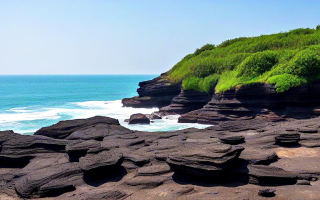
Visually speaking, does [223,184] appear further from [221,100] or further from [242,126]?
[221,100]

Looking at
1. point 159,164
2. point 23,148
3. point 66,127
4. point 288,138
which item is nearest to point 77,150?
point 23,148

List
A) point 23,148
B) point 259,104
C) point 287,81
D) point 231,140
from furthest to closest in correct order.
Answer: point 259,104 → point 287,81 → point 23,148 → point 231,140

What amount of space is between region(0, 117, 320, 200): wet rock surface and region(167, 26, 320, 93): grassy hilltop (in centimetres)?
1530

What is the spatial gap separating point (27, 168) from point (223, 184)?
10.9 meters

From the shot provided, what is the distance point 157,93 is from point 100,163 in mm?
38377

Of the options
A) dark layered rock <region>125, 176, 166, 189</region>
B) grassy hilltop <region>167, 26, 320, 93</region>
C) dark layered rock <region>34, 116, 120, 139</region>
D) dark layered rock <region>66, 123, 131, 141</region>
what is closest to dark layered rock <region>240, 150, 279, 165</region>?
dark layered rock <region>125, 176, 166, 189</region>

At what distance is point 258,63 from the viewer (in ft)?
122

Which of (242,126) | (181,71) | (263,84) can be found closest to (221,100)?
(263,84)

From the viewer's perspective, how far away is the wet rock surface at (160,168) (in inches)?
450

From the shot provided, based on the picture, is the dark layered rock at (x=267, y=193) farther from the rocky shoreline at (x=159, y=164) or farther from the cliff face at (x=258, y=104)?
the cliff face at (x=258, y=104)

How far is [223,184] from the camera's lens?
11.7 metres

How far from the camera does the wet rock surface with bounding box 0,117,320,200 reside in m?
11.4

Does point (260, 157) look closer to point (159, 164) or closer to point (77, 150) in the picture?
point (159, 164)

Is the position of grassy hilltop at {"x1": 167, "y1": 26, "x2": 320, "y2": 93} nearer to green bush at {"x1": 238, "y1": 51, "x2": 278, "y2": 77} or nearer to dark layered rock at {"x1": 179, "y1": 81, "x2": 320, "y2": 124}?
green bush at {"x1": 238, "y1": 51, "x2": 278, "y2": 77}
